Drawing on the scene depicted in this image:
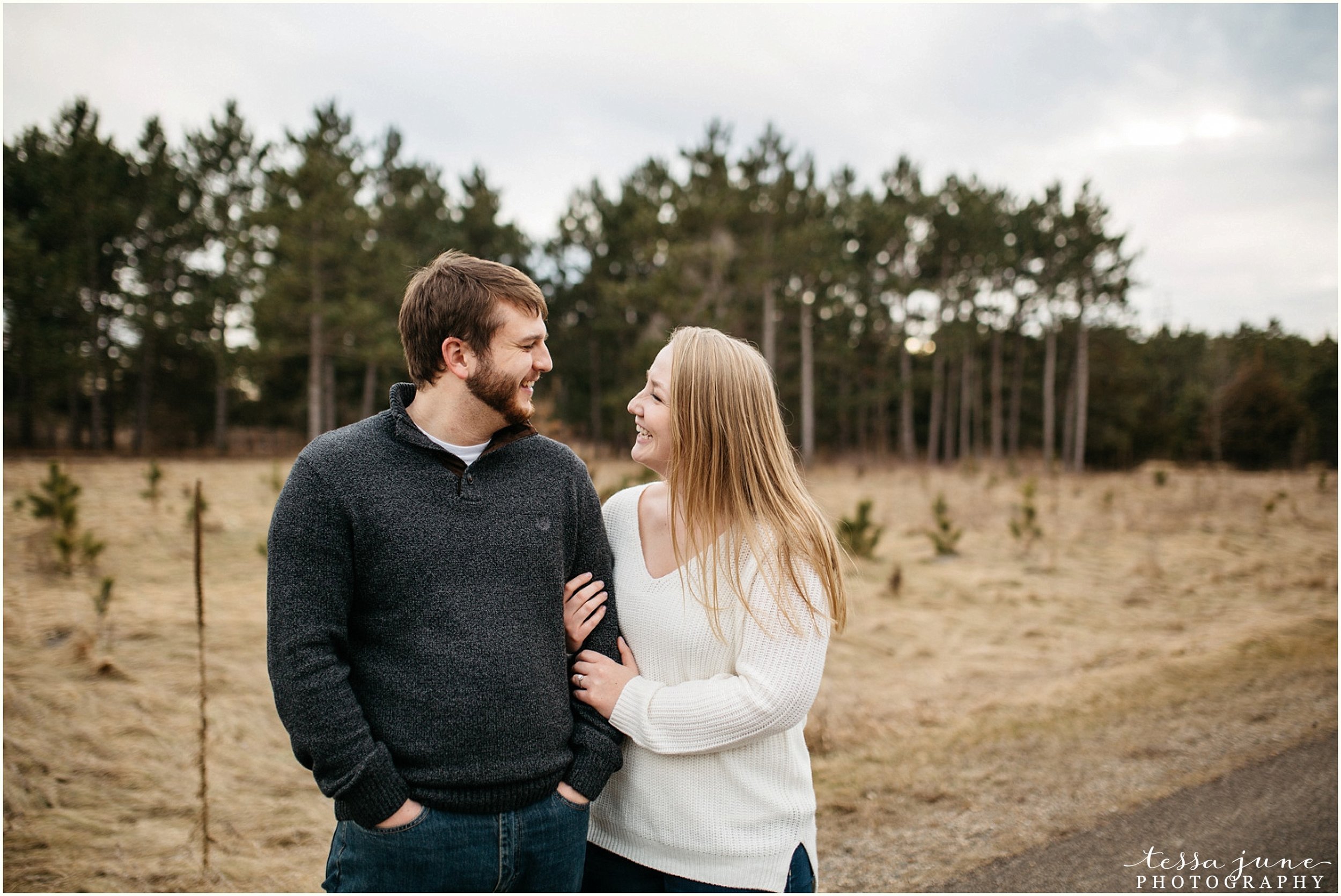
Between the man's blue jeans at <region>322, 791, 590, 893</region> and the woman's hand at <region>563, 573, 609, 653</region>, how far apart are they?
A: 36cm

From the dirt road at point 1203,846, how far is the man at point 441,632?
2.12 metres

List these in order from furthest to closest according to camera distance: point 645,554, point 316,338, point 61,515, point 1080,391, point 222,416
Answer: point 1080,391
point 222,416
point 316,338
point 61,515
point 645,554

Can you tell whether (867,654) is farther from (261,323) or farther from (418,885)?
(261,323)

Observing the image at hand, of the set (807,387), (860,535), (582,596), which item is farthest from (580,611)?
(807,387)

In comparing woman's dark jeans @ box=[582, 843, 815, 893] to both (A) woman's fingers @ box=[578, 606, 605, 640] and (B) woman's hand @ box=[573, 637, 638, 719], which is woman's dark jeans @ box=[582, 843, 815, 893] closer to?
(B) woman's hand @ box=[573, 637, 638, 719]

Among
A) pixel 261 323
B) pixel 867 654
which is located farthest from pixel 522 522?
pixel 261 323

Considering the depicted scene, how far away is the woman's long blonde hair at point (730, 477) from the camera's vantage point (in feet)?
5.36

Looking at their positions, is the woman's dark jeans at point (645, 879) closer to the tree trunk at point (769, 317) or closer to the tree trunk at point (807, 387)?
the tree trunk at point (769, 317)

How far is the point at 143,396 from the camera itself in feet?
78.0

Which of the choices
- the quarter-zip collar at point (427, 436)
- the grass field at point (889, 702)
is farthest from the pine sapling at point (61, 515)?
the quarter-zip collar at point (427, 436)

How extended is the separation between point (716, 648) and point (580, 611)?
1.11 ft

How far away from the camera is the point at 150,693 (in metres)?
4.79

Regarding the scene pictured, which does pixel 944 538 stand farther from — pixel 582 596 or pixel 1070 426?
pixel 1070 426

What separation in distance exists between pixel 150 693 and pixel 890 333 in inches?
1094
